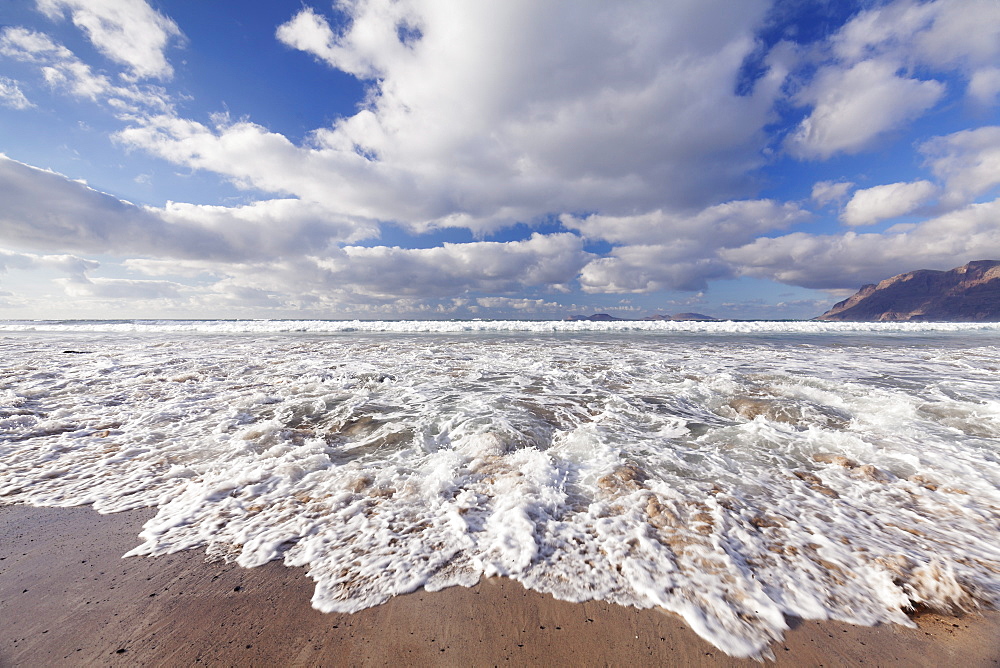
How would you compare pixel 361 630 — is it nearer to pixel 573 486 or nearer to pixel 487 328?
pixel 573 486

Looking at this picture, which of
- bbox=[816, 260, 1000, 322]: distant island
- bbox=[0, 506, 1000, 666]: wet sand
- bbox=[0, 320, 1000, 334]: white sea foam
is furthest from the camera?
bbox=[816, 260, 1000, 322]: distant island

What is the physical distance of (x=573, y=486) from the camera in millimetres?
4398

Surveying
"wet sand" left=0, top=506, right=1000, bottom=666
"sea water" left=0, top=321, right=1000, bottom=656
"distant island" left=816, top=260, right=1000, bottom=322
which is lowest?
"wet sand" left=0, top=506, right=1000, bottom=666

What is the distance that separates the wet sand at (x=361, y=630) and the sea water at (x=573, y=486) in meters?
0.13

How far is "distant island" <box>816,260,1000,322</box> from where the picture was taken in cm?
16035

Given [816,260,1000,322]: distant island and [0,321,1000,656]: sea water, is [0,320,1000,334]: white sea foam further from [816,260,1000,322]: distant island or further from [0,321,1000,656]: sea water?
[816,260,1000,322]: distant island

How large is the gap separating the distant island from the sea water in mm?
237461

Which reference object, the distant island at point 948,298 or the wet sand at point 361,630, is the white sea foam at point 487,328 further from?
the distant island at point 948,298

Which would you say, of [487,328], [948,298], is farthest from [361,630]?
[948,298]

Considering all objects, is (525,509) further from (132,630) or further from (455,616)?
(132,630)

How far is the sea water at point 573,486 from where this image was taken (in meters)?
2.87

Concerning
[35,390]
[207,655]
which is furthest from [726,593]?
[35,390]

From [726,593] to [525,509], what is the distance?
A: 1.79 meters

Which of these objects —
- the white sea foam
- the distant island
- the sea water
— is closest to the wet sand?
the sea water
